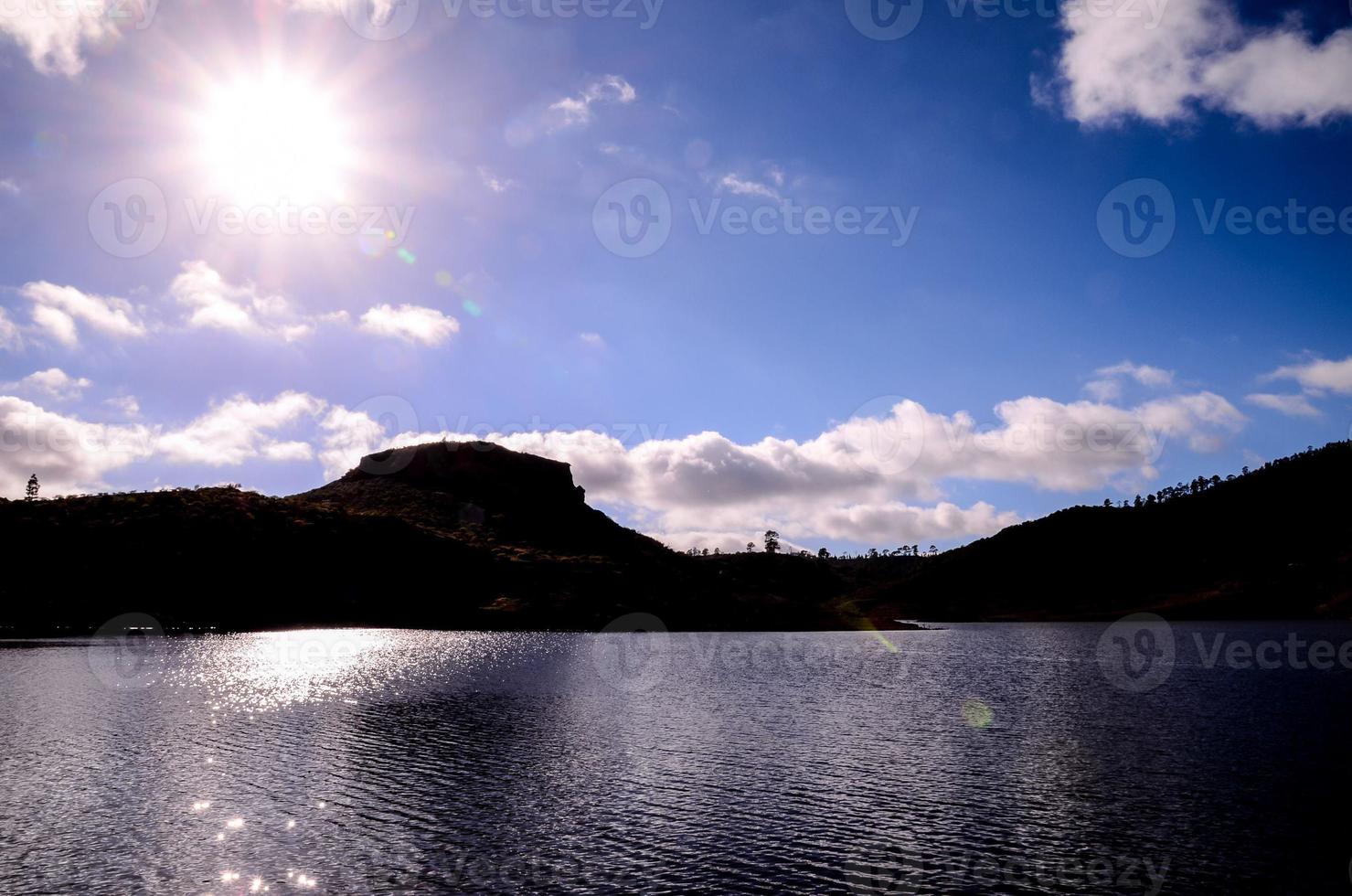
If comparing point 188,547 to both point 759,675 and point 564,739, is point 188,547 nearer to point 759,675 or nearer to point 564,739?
point 759,675

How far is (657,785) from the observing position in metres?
43.9

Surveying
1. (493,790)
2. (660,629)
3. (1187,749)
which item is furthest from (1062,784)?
(660,629)

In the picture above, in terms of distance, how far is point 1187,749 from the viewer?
55.1 meters

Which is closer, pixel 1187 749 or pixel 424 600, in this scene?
pixel 1187 749

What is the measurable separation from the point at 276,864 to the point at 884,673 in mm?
84674

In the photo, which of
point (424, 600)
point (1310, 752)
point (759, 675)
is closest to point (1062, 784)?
point (1310, 752)

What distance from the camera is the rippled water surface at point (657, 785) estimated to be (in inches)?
1220

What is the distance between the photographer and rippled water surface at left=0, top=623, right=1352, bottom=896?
31000mm

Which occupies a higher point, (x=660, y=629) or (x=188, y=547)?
(x=188, y=547)

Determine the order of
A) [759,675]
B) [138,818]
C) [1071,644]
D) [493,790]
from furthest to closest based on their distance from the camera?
1. [1071,644]
2. [759,675]
3. [493,790]
4. [138,818]

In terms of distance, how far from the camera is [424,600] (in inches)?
7712

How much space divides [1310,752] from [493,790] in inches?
2147

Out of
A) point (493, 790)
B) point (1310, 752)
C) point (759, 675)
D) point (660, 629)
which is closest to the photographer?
point (493, 790)

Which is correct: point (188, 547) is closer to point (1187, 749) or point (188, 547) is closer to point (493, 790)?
point (493, 790)
